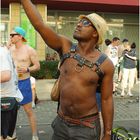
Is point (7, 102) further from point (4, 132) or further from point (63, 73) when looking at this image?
point (63, 73)

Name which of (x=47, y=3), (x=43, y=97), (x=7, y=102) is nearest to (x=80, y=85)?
(x=7, y=102)

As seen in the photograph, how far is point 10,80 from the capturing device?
4621 millimetres

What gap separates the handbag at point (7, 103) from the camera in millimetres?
4617

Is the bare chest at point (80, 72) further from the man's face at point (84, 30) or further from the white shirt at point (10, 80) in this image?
the white shirt at point (10, 80)

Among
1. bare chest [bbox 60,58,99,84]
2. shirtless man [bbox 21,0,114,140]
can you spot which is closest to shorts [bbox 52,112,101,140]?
shirtless man [bbox 21,0,114,140]

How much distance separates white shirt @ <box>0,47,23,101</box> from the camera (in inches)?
173

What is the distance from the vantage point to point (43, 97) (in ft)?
35.4

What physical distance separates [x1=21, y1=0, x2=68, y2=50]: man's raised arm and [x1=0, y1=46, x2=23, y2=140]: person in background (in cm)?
→ 126

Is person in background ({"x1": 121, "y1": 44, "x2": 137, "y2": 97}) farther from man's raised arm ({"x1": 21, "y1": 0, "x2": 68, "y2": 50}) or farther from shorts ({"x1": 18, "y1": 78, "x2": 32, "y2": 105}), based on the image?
man's raised arm ({"x1": 21, "y1": 0, "x2": 68, "y2": 50})

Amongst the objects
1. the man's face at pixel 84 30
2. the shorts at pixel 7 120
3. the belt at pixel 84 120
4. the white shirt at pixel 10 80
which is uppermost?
the man's face at pixel 84 30

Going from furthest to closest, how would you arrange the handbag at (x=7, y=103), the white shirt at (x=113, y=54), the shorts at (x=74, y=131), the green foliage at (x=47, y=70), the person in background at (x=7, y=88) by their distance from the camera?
1. the green foliage at (x=47, y=70)
2. the white shirt at (x=113, y=54)
3. the handbag at (x=7, y=103)
4. the person in background at (x=7, y=88)
5. the shorts at (x=74, y=131)

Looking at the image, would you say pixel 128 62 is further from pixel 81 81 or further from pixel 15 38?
pixel 81 81

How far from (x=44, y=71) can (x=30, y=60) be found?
990 cm

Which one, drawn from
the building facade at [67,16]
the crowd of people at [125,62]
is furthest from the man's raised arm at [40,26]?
the building facade at [67,16]
